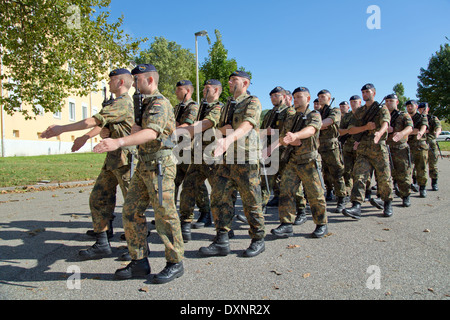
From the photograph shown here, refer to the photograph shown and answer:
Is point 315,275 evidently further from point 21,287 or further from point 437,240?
point 21,287

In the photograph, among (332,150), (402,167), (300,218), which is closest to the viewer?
(300,218)

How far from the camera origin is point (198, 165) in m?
5.55

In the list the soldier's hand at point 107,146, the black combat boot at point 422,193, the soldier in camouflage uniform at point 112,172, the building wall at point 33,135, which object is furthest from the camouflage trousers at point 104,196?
the building wall at point 33,135

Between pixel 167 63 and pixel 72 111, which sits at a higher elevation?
pixel 167 63

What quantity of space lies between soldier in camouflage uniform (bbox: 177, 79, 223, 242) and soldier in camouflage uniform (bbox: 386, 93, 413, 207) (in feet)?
13.8

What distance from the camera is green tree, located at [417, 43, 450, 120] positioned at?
4062 centimetres

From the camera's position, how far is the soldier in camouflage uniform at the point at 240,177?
4.24 meters

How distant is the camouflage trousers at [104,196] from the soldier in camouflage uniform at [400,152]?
5634mm

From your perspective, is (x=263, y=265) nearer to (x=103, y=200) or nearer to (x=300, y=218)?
(x=103, y=200)

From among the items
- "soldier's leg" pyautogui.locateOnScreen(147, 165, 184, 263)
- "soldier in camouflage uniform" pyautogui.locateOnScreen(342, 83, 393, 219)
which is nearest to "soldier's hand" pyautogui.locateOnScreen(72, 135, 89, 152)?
"soldier's leg" pyautogui.locateOnScreen(147, 165, 184, 263)

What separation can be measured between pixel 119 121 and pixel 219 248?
1.95 metres

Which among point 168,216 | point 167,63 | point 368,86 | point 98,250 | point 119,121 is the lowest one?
point 98,250

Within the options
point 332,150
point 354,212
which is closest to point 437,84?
point 332,150

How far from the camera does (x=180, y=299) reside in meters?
3.07
